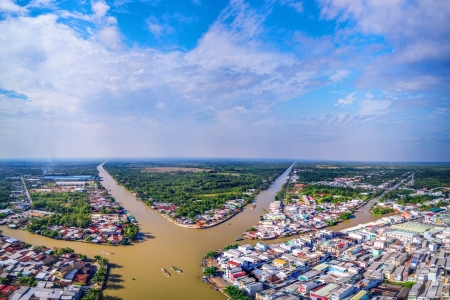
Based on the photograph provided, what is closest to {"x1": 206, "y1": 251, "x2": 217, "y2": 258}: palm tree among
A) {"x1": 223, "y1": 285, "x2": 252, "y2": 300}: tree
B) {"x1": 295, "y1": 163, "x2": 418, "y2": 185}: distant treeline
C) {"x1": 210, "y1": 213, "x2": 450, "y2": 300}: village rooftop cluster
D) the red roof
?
{"x1": 210, "y1": 213, "x2": 450, "y2": 300}: village rooftop cluster

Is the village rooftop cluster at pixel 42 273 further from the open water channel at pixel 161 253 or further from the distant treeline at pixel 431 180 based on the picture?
the distant treeline at pixel 431 180

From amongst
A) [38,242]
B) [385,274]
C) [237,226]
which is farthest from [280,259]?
[38,242]

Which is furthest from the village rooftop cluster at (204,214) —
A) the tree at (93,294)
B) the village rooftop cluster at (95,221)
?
the tree at (93,294)

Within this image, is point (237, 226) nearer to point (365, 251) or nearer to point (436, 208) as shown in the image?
point (365, 251)

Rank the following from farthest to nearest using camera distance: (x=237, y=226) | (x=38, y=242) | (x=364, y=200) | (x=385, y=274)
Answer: (x=364, y=200)
(x=237, y=226)
(x=38, y=242)
(x=385, y=274)

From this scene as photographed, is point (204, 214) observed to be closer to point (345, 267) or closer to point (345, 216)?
Result: point (345, 216)

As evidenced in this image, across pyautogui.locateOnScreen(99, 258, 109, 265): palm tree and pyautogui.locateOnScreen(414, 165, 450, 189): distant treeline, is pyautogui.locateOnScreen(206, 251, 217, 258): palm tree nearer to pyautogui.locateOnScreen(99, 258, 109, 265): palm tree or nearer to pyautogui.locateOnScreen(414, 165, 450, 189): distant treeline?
pyautogui.locateOnScreen(99, 258, 109, 265): palm tree
